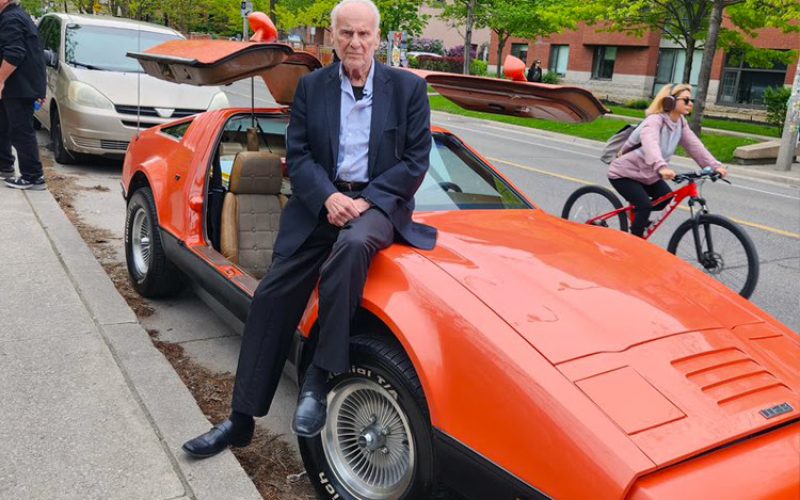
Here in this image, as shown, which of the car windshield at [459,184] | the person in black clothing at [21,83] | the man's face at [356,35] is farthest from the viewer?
the person in black clothing at [21,83]

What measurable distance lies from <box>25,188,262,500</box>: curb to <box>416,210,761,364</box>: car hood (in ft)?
4.02

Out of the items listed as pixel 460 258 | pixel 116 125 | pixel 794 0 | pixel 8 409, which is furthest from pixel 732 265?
pixel 794 0

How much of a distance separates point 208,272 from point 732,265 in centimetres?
412

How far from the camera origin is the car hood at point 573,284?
2379 millimetres

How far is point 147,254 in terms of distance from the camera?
500 cm

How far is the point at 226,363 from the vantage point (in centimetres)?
421

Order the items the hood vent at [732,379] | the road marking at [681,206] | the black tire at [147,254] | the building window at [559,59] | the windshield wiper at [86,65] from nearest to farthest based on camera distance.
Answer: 1. the hood vent at [732,379]
2. the black tire at [147,254]
3. the road marking at [681,206]
4. the windshield wiper at [86,65]
5. the building window at [559,59]

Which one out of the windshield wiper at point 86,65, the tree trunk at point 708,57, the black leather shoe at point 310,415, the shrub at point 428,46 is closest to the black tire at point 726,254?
the black leather shoe at point 310,415

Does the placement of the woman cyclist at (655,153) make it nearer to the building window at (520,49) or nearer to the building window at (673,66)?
the building window at (673,66)

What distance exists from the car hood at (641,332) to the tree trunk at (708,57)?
57.7ft

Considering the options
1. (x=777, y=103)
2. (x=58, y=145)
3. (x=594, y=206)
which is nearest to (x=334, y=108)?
(x=594, y=206)

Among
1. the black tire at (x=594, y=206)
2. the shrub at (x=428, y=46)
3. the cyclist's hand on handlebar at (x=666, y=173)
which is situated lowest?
the black tire at (x=594, y=206)

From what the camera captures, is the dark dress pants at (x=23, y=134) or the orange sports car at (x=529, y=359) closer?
the orange sports car at (x=529, y=359)

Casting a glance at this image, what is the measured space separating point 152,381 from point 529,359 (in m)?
2.24
